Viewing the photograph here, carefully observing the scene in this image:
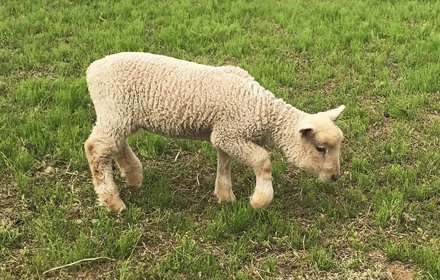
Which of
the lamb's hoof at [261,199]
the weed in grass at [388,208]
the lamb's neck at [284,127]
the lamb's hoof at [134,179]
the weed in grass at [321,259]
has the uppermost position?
the lamb's neck at [284,127]

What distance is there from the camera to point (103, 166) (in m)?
4.54

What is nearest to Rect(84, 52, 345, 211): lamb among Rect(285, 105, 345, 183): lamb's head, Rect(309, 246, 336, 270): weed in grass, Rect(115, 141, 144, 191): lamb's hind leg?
Rect(285, 105, 345, 183): lamb's head

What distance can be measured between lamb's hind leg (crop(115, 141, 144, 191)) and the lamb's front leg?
2.89 ft

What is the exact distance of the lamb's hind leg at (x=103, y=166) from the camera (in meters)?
4.46

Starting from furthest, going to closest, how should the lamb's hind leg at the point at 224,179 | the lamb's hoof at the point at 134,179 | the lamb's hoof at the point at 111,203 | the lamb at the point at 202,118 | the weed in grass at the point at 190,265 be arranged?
the lamb's hoof at the point at 134,179, the lamb's hind leg at the point at 224,179, the lamb's hoof at the point at 111,203, the lamb at the point at 202,118, the weed in grass at the point at 190,265

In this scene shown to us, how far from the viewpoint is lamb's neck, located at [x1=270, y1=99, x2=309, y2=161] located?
442 centimetres

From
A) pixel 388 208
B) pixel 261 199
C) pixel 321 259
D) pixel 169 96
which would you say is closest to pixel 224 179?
pixel 261 199

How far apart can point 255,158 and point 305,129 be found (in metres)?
0.47

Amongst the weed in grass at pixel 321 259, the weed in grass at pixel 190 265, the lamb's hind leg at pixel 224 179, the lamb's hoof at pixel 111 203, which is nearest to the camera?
the weed in grass at pixel 190 265

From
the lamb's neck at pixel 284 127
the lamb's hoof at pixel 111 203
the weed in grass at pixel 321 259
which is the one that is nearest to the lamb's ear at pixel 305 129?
the lamb's neck at pixel 284 127

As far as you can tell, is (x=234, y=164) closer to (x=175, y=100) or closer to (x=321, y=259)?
(x=175, y=100)

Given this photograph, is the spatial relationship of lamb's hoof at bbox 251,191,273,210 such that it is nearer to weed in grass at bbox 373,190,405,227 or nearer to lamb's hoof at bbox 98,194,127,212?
weed in grass at bbox 373,190,405,227

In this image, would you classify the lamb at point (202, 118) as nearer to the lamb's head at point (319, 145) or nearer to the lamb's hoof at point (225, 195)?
the lamb's head at point (319, 145)

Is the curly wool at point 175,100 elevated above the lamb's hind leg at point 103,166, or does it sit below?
above
